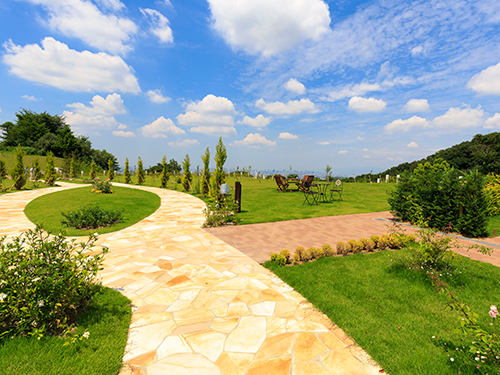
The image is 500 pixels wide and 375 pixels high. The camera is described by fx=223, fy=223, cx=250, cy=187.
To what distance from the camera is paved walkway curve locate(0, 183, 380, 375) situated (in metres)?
1.89

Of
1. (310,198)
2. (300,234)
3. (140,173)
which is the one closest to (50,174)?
(140,173)

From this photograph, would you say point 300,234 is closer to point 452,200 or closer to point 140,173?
point 452,200

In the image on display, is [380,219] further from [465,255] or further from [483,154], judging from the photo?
[483,154]

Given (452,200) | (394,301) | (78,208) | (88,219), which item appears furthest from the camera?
(78,208)

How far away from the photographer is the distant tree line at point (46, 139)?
1272 inches

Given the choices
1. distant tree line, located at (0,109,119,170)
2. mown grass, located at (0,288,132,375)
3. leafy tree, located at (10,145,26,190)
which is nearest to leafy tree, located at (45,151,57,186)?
leafy tree, located at (10,145,26,190)

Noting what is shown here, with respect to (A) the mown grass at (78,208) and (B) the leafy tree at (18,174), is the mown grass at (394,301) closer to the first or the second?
(A) the mown grass at (78,208)

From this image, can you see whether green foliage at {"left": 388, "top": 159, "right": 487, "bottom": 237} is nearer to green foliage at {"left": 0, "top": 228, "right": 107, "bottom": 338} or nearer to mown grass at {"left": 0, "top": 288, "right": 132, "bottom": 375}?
mown grass at {"left": 0, "top": 288, "right": 132, "bottom": 375}

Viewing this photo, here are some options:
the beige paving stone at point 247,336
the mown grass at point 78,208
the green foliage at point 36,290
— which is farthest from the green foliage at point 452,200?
the mown grass at point 78,208

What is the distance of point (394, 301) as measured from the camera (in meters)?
2.84

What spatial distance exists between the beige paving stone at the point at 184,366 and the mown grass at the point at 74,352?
0.32 m

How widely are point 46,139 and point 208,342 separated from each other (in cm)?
4494

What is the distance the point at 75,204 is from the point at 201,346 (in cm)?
1044

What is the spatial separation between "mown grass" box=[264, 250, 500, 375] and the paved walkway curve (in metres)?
0.21
